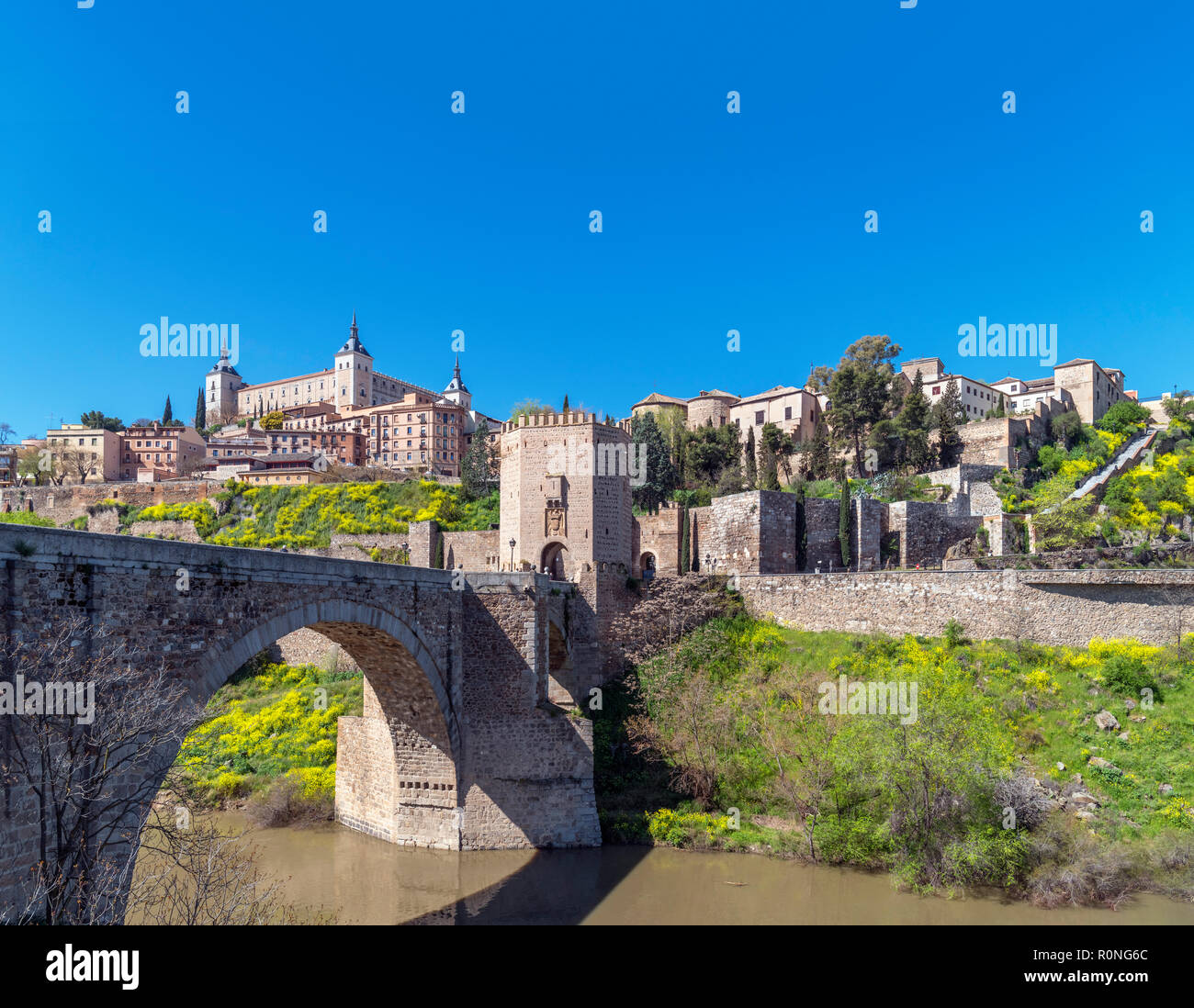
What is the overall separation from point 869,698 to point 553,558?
1481 cm

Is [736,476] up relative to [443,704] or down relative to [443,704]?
up

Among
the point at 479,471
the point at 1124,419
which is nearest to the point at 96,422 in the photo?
the point at 479,471

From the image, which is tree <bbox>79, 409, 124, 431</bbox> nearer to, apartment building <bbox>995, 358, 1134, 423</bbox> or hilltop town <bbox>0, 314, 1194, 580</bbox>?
hilltop town <bbox>0, 314, 1194, 580</bbox>

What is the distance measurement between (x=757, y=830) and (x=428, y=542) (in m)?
22.7

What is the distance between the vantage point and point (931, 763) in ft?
Answer: 51.4

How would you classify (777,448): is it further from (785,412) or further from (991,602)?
(991,602)

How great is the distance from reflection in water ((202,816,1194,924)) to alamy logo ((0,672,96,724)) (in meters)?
8.33

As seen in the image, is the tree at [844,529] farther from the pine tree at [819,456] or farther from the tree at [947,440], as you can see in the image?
the tree at [947,440]

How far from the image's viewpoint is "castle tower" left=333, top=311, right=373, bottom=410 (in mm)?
93688

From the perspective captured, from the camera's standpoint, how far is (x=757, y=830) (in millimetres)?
18359

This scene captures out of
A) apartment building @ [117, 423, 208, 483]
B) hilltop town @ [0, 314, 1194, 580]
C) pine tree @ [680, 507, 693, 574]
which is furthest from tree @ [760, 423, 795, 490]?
apartment building @ [117, 423, 208, 483]
